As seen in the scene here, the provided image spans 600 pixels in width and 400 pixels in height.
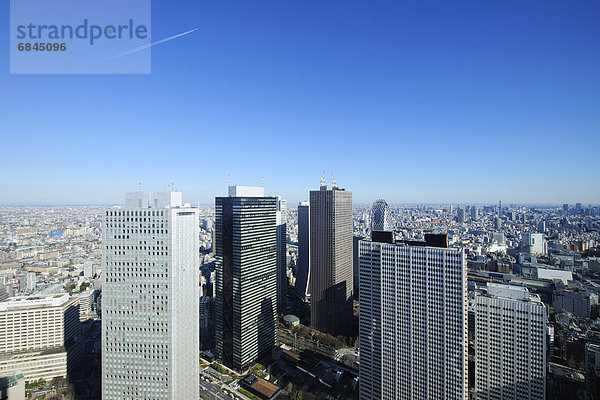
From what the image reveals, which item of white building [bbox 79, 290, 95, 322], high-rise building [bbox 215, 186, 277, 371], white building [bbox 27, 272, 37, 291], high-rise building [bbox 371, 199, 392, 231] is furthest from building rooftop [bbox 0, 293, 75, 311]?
high-rise building [bbox 371, 199, 392, 231]

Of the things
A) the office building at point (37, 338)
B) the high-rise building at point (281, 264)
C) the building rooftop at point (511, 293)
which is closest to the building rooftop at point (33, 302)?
the office building at point (37, 338)

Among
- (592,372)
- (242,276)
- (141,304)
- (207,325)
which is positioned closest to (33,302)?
(207,325)

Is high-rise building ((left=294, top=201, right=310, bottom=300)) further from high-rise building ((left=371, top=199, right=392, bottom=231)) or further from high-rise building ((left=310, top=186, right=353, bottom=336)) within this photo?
high-rise building ((left=371, top=199, right=392, bottom=231))

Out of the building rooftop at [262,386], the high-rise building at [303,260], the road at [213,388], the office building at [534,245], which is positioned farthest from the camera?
the office building at [534,245]

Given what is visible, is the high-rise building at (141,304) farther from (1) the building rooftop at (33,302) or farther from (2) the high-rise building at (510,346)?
(2) the high-rise building at (510,346)

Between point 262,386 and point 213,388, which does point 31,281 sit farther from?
point 262,386

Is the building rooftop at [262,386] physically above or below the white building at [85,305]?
below
